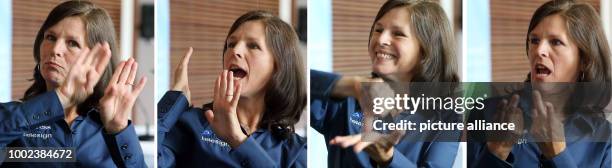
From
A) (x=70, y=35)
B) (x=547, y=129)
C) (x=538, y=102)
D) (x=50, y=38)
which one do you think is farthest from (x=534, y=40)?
(x=50, y=38)

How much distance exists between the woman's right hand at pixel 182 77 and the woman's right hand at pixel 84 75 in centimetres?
39

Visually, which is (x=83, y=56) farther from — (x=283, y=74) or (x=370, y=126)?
(x=370, y=126)

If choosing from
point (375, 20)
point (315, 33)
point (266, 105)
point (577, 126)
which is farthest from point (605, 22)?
point (266, 105)

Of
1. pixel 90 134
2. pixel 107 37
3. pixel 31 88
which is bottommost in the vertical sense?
pixel 90 134

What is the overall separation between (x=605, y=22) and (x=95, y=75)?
105 inches

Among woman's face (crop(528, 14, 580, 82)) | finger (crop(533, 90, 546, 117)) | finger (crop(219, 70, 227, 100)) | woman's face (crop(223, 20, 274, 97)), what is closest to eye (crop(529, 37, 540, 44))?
woman's face (crop(528, 14, 580, 82))

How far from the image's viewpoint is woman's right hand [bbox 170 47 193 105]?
3809 mm

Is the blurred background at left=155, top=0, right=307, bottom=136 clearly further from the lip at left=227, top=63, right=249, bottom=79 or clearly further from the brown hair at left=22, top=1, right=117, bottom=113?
the brown hair at left=22, top=1, right=117, bottom=113

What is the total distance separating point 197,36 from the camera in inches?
150

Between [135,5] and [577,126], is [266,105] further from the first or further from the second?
[577,126]

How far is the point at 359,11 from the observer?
3.65 meters

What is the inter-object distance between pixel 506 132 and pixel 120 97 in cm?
203

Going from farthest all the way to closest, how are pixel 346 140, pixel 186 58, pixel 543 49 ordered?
pixel 186 58
pixel 346 140
pixel 543 49

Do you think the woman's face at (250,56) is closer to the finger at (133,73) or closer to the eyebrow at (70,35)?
the finger at (133,73)
